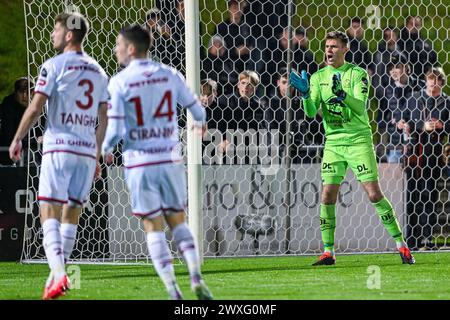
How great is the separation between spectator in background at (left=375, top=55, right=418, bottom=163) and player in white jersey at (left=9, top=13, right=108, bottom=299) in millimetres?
5885

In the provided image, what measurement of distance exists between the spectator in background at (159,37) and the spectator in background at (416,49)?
9.75 feet

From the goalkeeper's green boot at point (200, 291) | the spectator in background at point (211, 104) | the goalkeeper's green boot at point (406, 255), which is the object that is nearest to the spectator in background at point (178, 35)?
the spectator in background at point (211, 104)

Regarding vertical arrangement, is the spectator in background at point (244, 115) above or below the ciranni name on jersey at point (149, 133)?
above

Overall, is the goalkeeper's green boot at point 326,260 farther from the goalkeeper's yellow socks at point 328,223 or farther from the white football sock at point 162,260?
the white football sock at point 162,260

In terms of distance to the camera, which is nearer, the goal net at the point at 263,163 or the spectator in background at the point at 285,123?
the goal net at the point at 263,163

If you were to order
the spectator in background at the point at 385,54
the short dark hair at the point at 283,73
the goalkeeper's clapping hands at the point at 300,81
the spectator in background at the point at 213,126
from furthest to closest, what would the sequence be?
the spectator in background at the point at 385,54 → the short dark hair at the point at 283,73 → the spectator in background at the point at 213,126 → the goalkeeper's clapping hands at the point at 300,81

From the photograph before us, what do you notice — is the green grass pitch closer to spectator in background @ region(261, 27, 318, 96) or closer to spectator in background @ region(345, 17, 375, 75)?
spectator in background @ region(261, 27, 318, 96)

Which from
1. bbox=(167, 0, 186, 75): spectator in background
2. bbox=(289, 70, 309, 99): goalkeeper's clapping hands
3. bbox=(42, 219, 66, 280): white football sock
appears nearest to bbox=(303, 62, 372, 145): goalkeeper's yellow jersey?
bbox=(289, 70, 309, 99): goalkeeper's clapping hands

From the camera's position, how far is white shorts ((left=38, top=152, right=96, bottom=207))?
9.13m

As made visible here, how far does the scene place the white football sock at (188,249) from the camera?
823cm

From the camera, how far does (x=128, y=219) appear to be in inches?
523

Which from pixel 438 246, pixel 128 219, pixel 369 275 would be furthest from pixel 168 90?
pixel 438 246

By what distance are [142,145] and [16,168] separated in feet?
17.2

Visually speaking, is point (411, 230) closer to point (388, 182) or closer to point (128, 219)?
point (388, 182)
